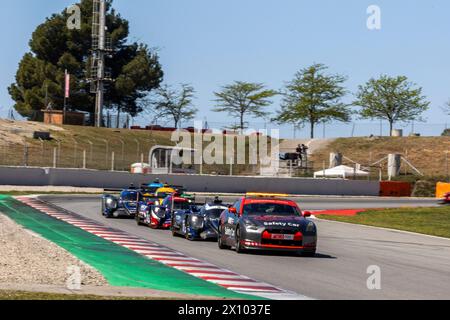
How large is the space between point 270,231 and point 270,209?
1.29 m

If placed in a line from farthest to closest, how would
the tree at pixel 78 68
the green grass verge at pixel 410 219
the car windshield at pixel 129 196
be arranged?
the tree at pixel 78 68 < the green grass verge at pixel 410 219 < the car windshield at pixel 129 196

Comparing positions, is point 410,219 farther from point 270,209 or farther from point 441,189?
point 441,189

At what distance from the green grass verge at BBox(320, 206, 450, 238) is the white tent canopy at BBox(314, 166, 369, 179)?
1711 centimetres

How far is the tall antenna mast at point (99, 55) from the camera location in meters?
83.5

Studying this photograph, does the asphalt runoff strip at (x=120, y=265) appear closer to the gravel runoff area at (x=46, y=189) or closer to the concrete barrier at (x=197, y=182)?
the gravel runoff area at (x=46, y=189)

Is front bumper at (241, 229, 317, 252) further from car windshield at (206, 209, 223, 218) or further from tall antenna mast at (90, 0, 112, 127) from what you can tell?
tall antenna mast at (90, 0, 112, 127)

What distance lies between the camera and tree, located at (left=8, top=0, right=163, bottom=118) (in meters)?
91.4

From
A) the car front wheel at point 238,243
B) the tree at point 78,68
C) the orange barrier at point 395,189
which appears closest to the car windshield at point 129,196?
the car front wheel at point 238,243

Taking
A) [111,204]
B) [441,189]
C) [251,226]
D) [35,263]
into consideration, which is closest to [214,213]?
[251,226]

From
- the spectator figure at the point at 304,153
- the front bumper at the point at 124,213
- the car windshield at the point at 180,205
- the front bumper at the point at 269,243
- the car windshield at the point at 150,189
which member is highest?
the spectator figure at the point at 304,153

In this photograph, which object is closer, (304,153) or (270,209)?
(270,209)

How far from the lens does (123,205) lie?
108 ft

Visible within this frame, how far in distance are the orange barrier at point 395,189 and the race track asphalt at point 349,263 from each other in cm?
3055
